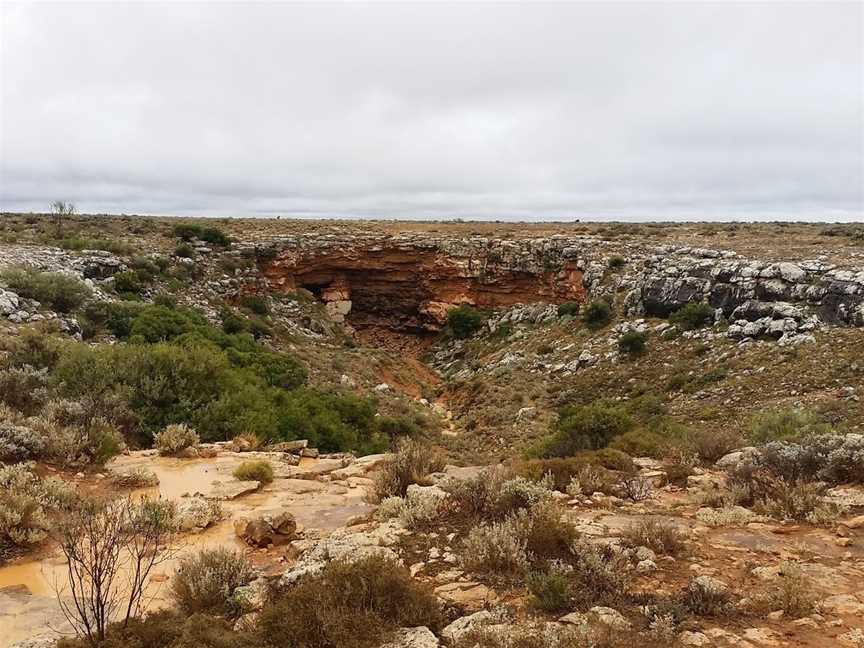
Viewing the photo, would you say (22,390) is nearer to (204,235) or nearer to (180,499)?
(180,499)

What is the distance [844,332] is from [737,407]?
4374 mm

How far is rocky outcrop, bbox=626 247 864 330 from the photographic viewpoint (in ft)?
51.3

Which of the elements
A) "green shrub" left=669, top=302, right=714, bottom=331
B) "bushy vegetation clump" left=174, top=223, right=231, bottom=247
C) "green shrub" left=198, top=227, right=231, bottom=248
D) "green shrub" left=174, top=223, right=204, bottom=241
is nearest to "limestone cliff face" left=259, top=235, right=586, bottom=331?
"green shrub" left=198, top=227, right=231, bottom=248

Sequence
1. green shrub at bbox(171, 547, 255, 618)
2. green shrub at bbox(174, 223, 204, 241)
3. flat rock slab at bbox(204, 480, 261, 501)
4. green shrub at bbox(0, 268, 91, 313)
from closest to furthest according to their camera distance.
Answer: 1. green shrub at bbox(171, 547, 255, 618)
2. flat rock slab at bbox(204, 480, 261, 501)
3. green shrub at bbox(0, 268, 91, 313)
4. green shrub at bbox(174, 223, 204, 241)

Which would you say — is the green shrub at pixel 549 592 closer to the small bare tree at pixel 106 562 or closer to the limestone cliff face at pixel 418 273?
the small bare tree at pixel 106 562

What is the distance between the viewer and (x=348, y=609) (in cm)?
367

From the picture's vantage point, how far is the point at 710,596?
393 centimetres

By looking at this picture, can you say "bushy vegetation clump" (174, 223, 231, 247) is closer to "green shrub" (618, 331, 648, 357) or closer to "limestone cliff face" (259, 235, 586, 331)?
"limestone cliff face" (259, 235, 586, 331)

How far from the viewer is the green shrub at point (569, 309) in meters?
25.2

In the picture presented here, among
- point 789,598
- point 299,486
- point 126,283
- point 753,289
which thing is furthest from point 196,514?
point 753,289

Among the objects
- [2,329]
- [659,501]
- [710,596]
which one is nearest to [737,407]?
[659,501]

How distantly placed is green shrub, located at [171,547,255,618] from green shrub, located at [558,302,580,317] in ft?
72.2

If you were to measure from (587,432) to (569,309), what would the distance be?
14.6m

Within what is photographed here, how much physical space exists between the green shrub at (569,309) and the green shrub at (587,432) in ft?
43.7
